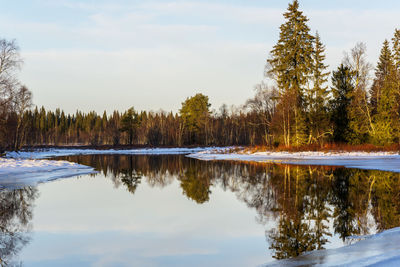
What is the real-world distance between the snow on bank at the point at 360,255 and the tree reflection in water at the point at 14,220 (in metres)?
4.99

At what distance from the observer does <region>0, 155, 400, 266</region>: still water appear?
6.42 meters

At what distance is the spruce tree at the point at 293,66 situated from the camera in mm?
41875

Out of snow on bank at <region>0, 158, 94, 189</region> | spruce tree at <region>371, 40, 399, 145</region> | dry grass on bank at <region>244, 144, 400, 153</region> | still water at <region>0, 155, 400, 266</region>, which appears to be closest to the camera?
still water at <region>0, 155, 400, 266</region>

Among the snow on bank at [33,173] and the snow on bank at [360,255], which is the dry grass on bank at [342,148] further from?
the snow on bank at [360,255]

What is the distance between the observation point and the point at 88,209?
36.4 feet

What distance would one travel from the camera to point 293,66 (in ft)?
144

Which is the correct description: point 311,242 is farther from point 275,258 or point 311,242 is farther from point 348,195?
point 348,195

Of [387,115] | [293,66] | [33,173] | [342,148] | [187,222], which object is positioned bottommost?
[187,222]

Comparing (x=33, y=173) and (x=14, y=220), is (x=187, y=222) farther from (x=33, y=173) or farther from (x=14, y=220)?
(x=33, y=173)

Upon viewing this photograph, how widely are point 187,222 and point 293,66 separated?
38471mm

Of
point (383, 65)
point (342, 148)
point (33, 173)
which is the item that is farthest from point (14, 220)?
point (383, 65)

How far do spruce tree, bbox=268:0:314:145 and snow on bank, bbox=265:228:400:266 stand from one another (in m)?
36.0

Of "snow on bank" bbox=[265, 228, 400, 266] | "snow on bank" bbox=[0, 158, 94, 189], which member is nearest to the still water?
"snow on bank" bbox=[265, 228, 400, 266]

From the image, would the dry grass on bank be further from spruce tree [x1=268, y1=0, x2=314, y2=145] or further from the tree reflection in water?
the tree reflection in water
